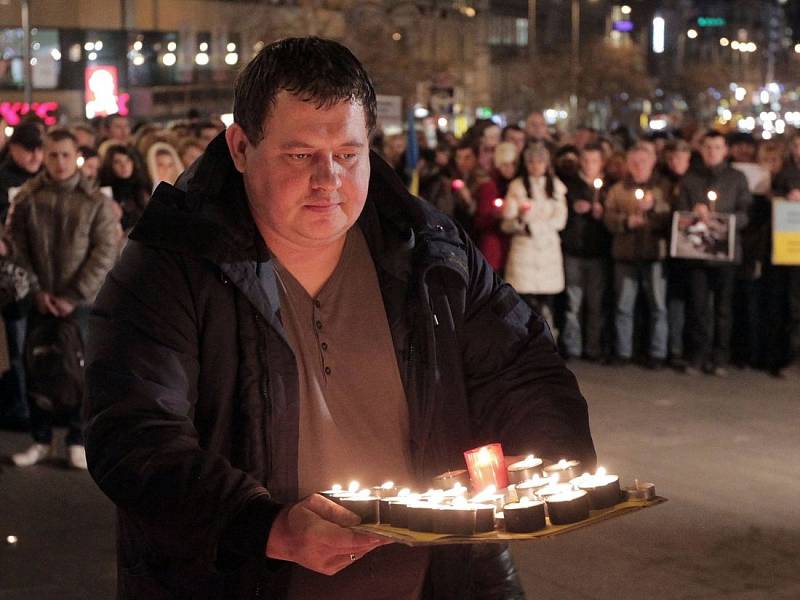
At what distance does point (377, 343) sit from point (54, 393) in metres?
6.79

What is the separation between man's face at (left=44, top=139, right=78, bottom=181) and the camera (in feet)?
31.9

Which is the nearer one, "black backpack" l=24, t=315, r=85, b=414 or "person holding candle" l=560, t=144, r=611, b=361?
"black backpack" l=24, t=315, r=85, b=414

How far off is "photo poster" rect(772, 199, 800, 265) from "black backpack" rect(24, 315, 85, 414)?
660 centimetres

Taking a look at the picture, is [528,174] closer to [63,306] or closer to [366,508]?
[63,306]

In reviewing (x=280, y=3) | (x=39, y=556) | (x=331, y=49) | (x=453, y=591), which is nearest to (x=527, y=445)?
(x=453, y=591)

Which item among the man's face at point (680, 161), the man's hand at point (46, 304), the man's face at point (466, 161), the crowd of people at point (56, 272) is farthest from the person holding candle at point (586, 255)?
the man's hand at point (46, 304)

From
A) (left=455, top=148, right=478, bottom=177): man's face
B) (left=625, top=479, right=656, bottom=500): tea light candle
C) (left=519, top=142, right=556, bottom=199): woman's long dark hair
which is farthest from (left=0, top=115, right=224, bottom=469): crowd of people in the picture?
(left=455, top=148, right=478, bottom=177): man's face

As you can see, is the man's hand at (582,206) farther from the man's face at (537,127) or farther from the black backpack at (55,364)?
the black backpack at (55,364)

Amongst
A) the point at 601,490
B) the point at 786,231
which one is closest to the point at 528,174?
the point at 786,231

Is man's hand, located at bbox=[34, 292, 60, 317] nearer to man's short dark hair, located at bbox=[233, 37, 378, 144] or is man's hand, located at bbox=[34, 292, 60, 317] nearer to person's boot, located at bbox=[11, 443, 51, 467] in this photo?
person's boot, located at bbox=[11, 443, 51, 467]

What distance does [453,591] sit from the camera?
2.92 m

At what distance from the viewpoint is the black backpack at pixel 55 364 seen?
30.6ft

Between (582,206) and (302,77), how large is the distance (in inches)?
453

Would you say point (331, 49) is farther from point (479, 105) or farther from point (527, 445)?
point (479, 105)
